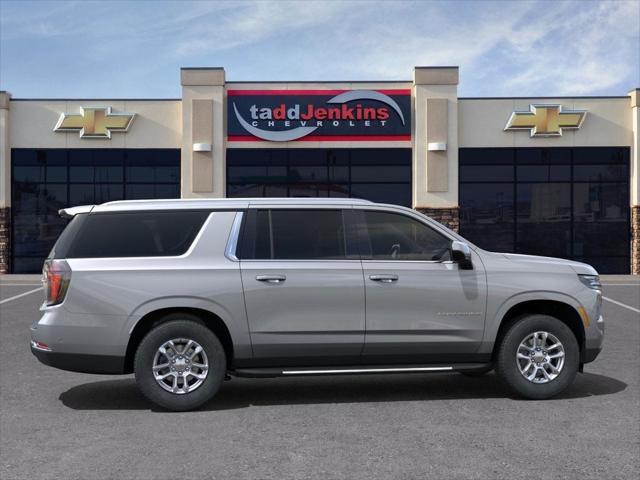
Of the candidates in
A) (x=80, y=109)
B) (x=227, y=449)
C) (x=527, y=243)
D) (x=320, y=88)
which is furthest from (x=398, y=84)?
(x=227, y=449)

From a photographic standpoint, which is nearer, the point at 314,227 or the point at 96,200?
the point at 314,227

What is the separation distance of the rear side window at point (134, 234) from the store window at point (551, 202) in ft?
63.0

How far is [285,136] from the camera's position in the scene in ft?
78.7

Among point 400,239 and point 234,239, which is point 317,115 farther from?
point 234,239

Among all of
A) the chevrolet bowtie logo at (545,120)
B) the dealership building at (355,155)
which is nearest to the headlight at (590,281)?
the dealership building at (355,155)

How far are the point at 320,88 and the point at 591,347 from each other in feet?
60.5

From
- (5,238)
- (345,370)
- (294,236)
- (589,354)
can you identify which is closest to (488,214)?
(5,238)

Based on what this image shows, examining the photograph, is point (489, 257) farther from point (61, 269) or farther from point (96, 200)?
point (96, 200)

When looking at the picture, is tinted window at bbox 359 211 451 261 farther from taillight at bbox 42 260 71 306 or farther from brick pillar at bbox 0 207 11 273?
brick pillar at bbox 0 207 11 273

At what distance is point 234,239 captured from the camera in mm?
6461

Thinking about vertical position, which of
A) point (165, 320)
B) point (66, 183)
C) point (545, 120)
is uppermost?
point (545, 120)

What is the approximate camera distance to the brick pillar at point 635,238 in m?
24.5

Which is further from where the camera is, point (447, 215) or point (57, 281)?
point (447, 215)

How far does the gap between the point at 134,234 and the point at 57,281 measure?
2.53ft
